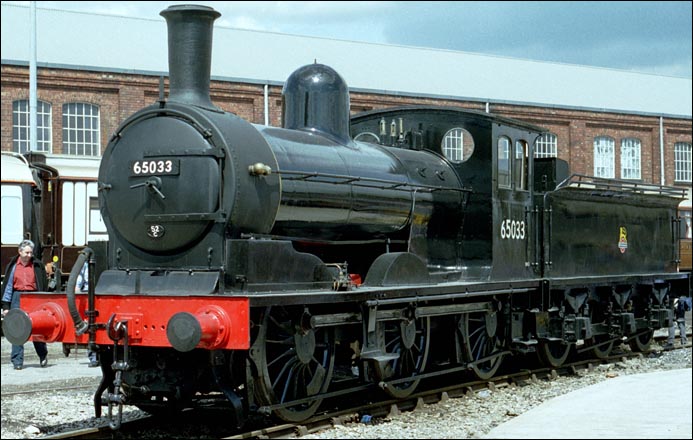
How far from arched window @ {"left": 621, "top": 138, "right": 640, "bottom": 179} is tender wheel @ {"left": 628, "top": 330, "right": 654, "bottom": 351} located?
2495 cm

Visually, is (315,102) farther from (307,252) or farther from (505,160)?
(505,160)

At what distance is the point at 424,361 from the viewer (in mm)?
9953

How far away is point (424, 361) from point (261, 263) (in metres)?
2.93

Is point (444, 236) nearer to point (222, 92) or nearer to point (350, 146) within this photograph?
point (350, 146)

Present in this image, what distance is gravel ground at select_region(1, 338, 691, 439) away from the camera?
8227mm

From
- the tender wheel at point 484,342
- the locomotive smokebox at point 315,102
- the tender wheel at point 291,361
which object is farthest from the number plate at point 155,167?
the tender wheel at point 484,342

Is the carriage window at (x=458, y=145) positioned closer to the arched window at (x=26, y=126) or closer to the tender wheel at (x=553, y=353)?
the tender wheel at (x=553, y=353)

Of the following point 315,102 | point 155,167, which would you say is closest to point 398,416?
point 315,102

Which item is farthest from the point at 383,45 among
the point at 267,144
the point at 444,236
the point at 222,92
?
the point at 267,144

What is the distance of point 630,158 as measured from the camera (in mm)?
39656

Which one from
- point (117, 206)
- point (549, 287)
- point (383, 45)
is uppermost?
point (383, 45)

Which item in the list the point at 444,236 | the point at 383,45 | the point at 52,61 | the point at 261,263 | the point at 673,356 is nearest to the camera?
the point at 261,263

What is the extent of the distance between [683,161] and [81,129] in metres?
27.1

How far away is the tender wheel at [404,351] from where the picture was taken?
30.5 feet
